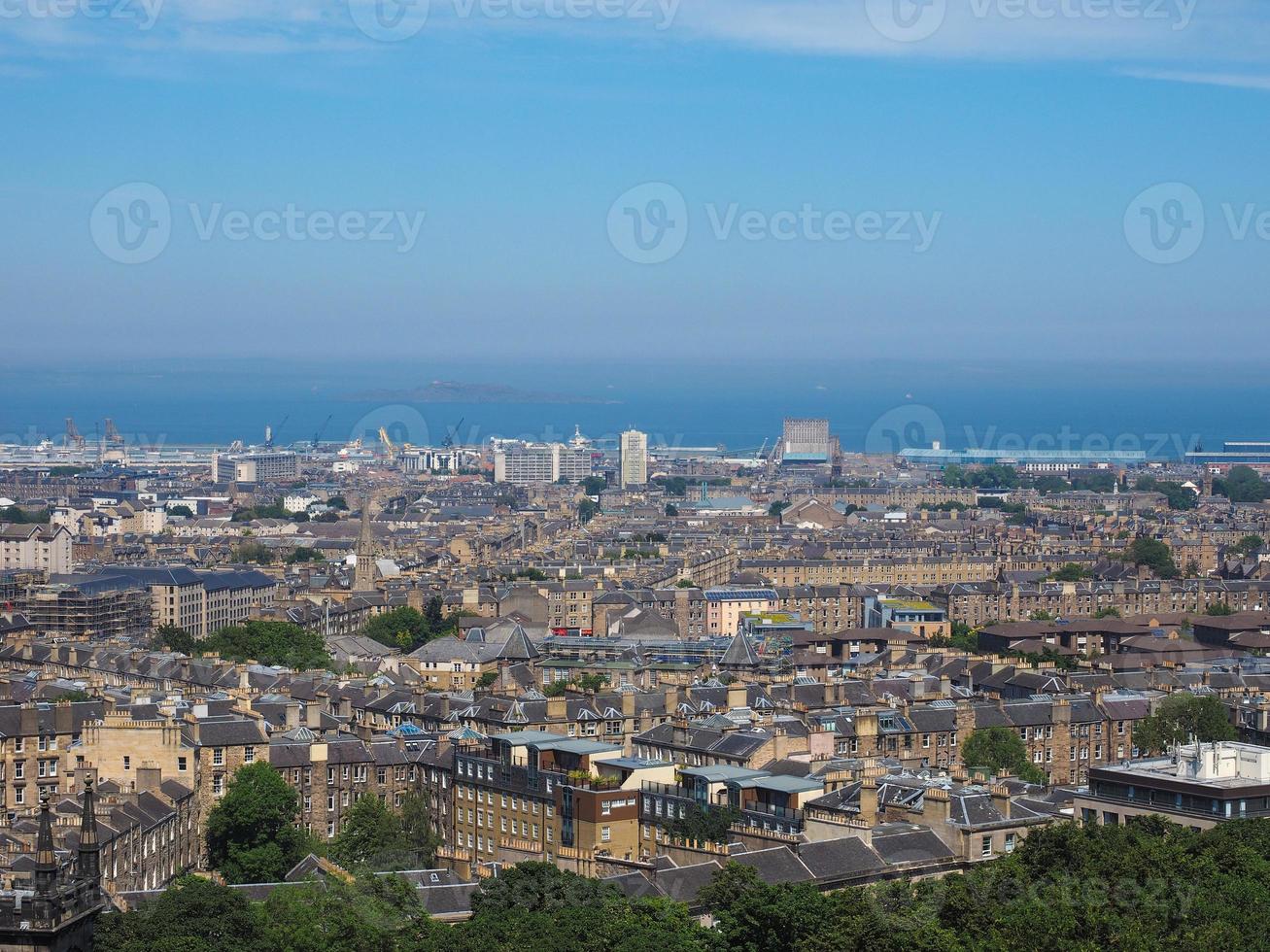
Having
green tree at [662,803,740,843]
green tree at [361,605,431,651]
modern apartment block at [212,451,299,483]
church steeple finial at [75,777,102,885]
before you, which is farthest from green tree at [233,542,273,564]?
church steeple finial at [75,777,102,885]

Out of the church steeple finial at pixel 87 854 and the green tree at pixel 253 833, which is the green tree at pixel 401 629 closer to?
the green tree at pixel 253 833

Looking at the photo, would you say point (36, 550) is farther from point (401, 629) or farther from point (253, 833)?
point (253, 833)

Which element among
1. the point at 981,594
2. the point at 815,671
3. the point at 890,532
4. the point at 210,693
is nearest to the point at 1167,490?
the point at 890,532

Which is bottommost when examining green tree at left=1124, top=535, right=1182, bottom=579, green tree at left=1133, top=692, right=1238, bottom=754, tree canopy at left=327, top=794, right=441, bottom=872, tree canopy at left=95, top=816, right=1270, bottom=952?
tree canopy at left=327, top=794, right=441, bottom=872

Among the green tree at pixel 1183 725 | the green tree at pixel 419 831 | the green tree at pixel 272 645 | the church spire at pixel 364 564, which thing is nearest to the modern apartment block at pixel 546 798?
the green tree at pixel 419 831

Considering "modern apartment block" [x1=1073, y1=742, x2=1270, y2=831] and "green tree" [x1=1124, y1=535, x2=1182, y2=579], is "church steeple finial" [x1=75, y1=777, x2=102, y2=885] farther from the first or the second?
"green tree" [x1=1124, y1=535, x2=1182, y2=579]

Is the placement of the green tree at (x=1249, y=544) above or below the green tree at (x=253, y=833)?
above
